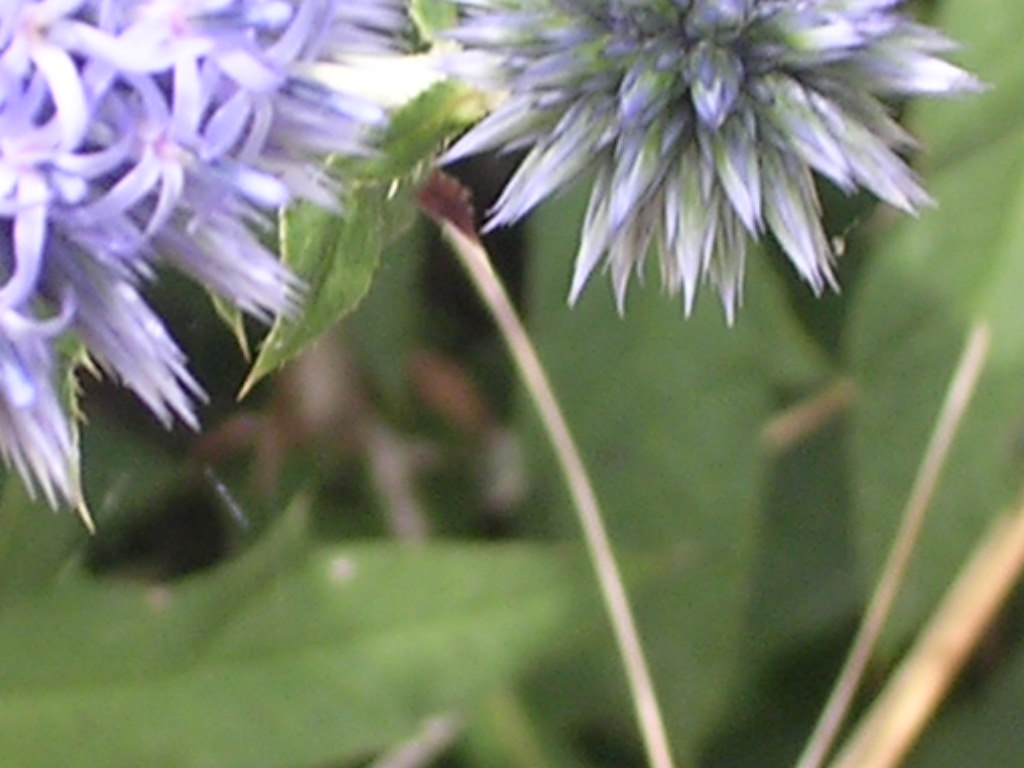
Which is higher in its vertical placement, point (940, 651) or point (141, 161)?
A: point (141, 161)

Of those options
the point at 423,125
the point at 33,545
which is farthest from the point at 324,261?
the point at 33,545

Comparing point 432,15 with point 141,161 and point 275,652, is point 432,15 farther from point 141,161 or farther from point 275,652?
point 275,652

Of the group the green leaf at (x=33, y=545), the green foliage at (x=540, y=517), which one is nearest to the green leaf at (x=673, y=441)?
the green foliage at (x=540, y=517)

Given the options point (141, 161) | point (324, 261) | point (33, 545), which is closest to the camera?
point (141, 161)

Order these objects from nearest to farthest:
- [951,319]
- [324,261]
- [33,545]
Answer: [324,261] < [33,545] < [951,319]

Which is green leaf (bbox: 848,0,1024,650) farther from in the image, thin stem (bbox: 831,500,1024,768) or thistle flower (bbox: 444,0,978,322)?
thistle flower (bbox: 444,0,978,322)
